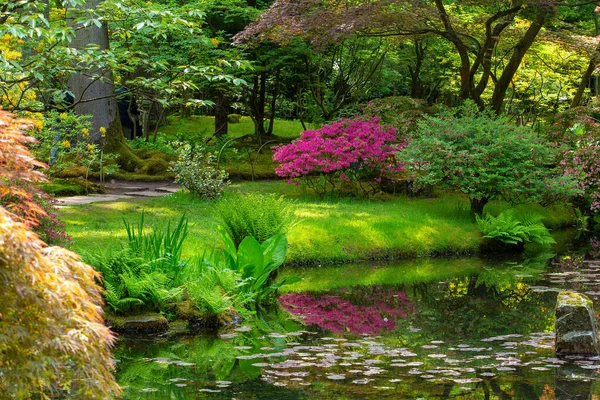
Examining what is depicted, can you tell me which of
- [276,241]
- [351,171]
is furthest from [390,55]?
[276,241]

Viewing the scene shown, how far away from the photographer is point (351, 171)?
57.5 feet

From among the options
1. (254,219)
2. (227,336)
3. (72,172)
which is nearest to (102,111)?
(72,172)

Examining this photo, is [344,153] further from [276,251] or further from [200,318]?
[200,318]

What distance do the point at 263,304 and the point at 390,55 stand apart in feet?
60.8

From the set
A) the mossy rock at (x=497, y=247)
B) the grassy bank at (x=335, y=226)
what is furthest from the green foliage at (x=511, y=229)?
the grassy bank at (x=335, y=226)

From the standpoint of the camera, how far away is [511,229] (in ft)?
48.4

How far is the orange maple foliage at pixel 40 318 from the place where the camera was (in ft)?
11.3

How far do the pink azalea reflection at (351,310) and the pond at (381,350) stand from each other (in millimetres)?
14

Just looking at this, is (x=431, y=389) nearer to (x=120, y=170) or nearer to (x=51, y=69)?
(x=51, y=69)

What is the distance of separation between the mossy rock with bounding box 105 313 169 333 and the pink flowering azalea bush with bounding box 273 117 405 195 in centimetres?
876

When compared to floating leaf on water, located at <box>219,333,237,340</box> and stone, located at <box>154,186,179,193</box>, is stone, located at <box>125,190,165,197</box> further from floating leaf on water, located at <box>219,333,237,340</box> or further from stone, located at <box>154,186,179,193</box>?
floating leaf on water, located at <box>219,333,237,340</box>

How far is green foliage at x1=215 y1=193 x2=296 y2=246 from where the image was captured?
11.1 m

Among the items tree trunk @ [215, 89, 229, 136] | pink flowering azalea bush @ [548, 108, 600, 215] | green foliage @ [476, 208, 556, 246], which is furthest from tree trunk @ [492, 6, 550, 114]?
tree trunk @ [215, 89, 229, 136]

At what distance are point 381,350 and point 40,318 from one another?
452cm
